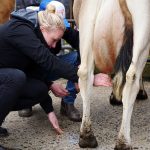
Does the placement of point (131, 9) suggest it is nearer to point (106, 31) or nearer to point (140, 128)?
point (106, 31)

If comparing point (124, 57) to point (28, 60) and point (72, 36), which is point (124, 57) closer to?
point (28, 60)

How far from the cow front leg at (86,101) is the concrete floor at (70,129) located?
0.25 feet

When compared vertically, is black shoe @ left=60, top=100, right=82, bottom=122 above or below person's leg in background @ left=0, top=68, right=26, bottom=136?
below

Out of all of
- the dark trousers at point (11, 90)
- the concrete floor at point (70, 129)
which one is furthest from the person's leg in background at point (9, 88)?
the concrete floor at point (70, 129)

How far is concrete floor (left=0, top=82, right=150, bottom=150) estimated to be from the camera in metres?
3.84

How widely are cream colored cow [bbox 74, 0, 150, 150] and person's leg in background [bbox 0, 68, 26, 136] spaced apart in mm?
517

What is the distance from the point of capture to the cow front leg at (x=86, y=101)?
3.74 m

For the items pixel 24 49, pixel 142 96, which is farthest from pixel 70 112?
pixel 142 96

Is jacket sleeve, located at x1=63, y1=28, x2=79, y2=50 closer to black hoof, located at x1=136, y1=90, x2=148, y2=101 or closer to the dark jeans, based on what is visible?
the dark jeans

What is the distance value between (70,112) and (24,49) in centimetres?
107

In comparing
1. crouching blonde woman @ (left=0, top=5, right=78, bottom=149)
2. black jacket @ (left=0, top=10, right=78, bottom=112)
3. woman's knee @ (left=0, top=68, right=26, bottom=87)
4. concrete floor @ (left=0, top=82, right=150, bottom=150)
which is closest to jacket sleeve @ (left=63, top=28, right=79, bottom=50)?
crouching blonde woman @ (left=0, top=5, right=78, bottom=149)

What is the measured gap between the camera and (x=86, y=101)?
3787 mm

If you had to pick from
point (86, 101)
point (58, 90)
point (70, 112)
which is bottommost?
point (70, 112)

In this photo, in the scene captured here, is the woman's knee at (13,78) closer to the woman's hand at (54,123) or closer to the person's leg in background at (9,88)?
the person's leg in background at (9,88)
